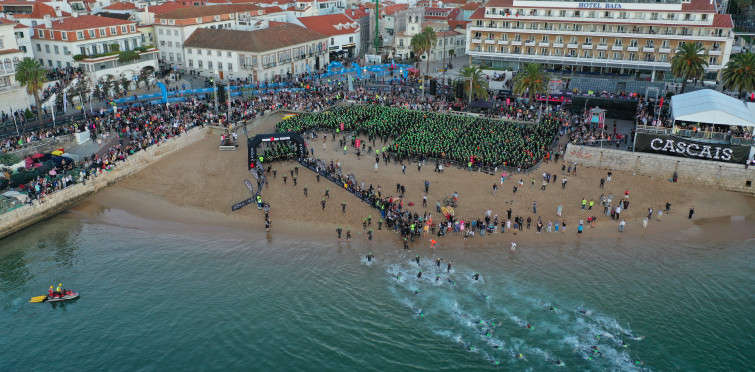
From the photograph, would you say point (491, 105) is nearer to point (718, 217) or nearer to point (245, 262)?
point (718, 217)

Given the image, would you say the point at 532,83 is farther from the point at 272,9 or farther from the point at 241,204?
the point at 272,9

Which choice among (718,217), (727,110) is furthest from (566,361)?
(727,110)

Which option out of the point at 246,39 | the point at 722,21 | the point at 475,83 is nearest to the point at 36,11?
the point at 246,39

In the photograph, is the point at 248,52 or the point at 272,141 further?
the point at 248,52

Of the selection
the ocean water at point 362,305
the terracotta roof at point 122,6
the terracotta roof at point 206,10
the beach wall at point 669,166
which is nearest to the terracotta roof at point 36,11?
the terracotta roof at point 206,10

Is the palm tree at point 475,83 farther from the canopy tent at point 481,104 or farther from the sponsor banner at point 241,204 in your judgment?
the sponsor banner at point 241,204
